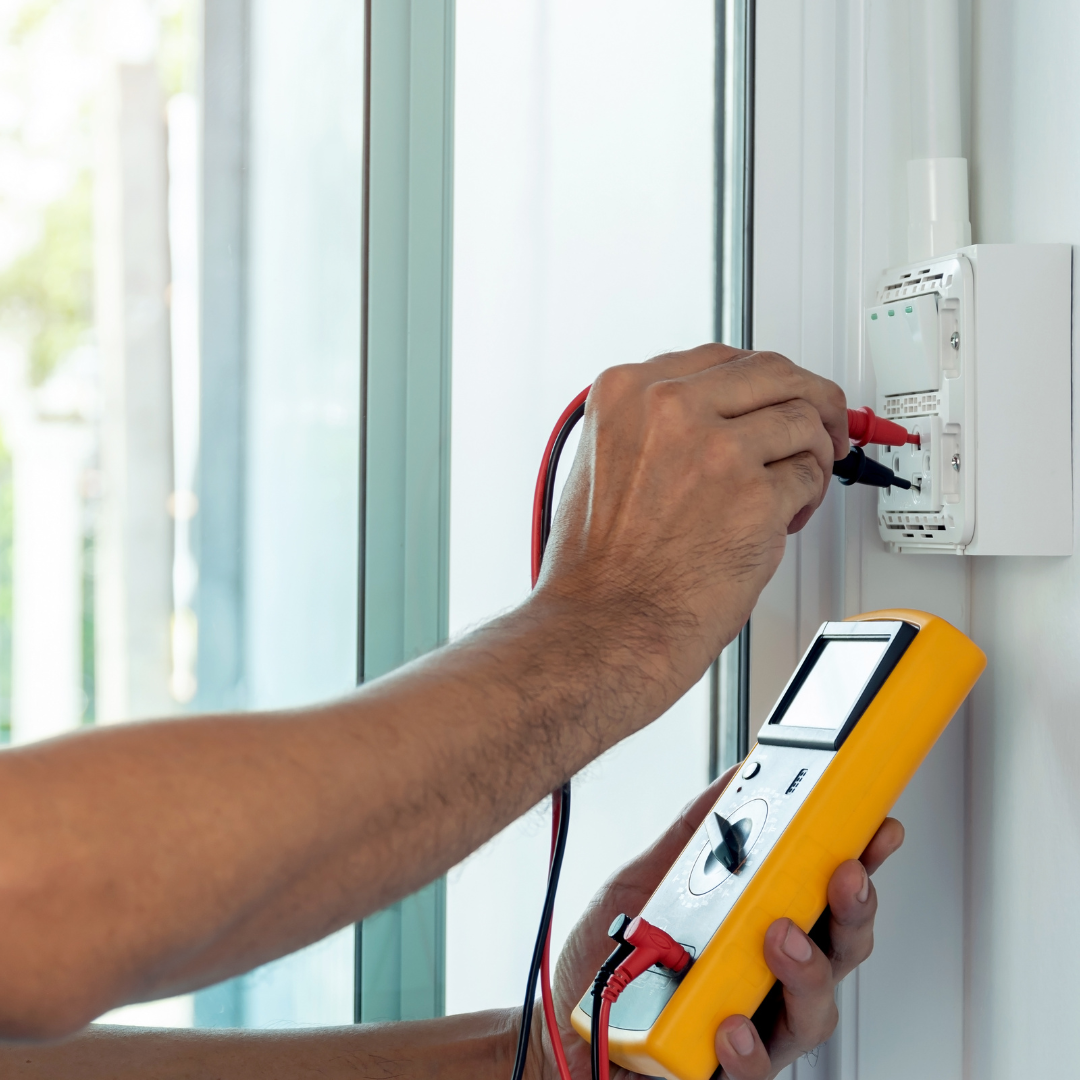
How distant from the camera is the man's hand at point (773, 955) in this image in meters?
0.56

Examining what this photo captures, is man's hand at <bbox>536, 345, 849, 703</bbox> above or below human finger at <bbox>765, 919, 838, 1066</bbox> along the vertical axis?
above

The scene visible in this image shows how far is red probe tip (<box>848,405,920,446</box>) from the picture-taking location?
668 mm

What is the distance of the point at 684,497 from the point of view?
571 millimetres

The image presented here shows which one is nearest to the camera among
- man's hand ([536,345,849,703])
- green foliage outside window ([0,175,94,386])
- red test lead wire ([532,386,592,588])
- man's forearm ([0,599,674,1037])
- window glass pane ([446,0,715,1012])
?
man's forearm ([0,599,674,1037])

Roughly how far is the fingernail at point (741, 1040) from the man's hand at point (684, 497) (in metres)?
0.19

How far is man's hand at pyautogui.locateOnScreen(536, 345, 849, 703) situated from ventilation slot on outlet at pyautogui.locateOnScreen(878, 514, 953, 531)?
4.2 inches

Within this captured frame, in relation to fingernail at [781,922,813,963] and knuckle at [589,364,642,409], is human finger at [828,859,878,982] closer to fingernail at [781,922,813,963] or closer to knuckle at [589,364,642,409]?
fingernail at [781,922,813,963]

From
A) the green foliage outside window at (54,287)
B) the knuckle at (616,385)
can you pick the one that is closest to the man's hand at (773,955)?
the knuckle at (616,385)

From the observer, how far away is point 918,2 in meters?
0.72

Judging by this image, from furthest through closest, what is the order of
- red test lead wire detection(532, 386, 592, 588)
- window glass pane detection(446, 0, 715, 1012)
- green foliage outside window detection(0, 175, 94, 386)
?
window glass pane detection(446, 0, 715, 1012), green foliage outside window detection(0, 175, 94, 386), red test lead wire detection(532, 386, 592, 588)

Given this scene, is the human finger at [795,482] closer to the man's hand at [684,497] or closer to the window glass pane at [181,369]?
the man's hand at [684,497]

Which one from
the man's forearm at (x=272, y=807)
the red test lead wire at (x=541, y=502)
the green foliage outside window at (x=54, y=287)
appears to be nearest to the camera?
the man's forearm at (x=272, y=807)

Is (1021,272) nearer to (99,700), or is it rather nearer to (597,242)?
(597,242)

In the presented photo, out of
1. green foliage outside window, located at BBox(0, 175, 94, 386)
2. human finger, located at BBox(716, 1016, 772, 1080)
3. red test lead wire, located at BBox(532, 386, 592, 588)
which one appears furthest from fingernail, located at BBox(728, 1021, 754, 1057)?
green foliage outside window, located at BBox(0, 175, 94, 386)
